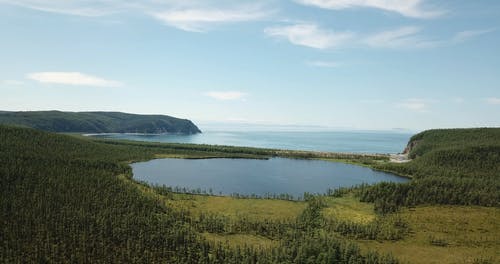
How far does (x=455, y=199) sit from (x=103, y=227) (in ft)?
312

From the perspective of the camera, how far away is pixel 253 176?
16025cm

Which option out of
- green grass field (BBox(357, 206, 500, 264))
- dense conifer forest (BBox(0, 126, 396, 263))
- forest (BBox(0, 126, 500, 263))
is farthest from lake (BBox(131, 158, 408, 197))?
green grass field (BBox(357, 206, 500, 264))

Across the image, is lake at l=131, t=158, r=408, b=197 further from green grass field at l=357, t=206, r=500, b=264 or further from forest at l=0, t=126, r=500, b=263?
green grass field at l=357, t=206, r=500, b=264

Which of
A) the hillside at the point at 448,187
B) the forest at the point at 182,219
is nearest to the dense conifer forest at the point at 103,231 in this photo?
the forest at the point at 182,219

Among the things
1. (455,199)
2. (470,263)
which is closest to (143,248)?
(470,263)

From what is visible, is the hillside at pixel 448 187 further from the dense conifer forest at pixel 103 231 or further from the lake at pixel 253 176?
the dense conifer forest at pixel 103 231

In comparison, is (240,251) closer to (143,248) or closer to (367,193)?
(143,248)

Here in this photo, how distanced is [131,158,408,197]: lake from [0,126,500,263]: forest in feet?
40.5

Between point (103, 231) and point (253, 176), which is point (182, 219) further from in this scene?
point (253, 176)

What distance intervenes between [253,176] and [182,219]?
239ft

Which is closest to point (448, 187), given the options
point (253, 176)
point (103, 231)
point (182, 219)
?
point (253, 176)

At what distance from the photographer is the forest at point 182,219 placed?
2655 inches

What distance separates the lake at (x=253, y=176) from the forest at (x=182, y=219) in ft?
40.5

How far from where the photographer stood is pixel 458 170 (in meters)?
162
